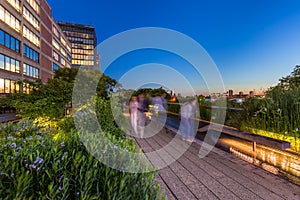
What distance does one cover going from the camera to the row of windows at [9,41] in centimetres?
2199

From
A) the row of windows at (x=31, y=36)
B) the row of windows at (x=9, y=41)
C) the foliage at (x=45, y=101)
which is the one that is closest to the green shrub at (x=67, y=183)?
the foliage at (x=45, y=101)

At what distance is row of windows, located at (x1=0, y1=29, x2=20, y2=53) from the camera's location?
22.0m

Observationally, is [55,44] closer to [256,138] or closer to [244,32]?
[244,32]

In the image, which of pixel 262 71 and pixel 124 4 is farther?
pixel 124 4

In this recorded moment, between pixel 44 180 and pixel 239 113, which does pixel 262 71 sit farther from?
pixel 44 180

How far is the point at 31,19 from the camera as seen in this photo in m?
30.7

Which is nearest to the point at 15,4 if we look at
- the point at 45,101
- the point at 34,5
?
the point at 34,5

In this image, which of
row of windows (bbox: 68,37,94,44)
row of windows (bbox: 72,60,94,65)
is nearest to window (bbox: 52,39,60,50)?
row of windows (bbox: 72,60,94,65)

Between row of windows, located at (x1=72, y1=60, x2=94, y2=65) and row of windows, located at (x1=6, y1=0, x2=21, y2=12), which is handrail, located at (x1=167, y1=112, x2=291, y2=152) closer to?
row of windows, located at (x1=6, y1=0, x2=21, y2=12)

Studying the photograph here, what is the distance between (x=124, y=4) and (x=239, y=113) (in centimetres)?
3609

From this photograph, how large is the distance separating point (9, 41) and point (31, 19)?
9.19m

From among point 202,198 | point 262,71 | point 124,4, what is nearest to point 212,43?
point 262,71

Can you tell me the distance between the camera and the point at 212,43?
17.3 metres

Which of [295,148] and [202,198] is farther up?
[295,148]
